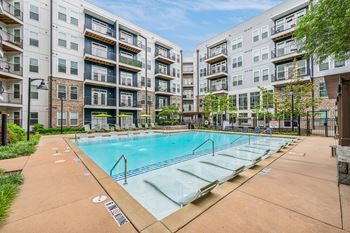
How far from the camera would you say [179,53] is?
3469cm

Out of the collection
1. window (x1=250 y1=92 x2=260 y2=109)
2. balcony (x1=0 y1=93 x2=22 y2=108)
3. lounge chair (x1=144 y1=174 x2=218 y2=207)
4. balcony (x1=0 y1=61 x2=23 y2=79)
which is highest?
balcony (x1=0 y1=61 x2=23 y2=79)

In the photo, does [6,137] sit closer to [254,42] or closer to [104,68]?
[104,68]

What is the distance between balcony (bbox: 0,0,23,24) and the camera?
16.1 metres

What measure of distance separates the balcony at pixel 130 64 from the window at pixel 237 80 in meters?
15.2

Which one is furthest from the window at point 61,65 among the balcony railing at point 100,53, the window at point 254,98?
the window at point 254,98

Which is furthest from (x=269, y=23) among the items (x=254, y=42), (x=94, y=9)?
(x=94, y=9)

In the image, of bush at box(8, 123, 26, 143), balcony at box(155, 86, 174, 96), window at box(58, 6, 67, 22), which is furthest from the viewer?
balcony at box(155, 86, 174, 96)

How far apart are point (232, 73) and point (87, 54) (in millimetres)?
21526

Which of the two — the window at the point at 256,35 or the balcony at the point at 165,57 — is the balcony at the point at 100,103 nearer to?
the balcony at the point at 165,57

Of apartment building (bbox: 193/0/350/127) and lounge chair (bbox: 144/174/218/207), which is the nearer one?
lounge chair (bbox: 144/174/218/207)

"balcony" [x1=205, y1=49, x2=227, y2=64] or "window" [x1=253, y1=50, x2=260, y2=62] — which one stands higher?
"balcony" [x1=205, y1=49, x2=227, y2=64]

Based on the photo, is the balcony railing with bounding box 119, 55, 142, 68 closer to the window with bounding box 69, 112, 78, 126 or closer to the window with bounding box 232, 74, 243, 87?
the window with bounding box 69, 112, 78, 126

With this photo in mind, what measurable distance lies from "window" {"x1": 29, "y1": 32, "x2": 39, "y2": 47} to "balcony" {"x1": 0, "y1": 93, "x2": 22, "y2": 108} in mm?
5954

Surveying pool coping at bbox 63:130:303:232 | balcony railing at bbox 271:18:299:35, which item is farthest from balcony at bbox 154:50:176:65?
pool coping at bbox 63:130:303:232
